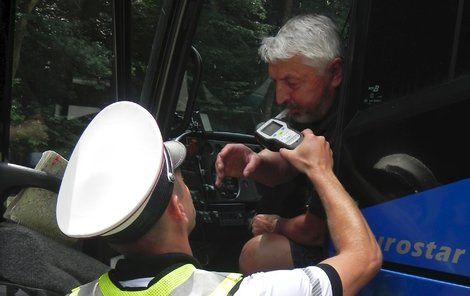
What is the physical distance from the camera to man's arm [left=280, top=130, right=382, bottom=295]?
1.45 m

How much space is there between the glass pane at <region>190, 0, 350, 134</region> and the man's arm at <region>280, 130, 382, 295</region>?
2.05ft

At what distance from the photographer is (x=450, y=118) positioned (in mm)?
1418

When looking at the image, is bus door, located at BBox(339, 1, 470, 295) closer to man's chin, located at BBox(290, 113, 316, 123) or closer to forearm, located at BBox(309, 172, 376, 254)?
forearm, located at BBox(309, 172, 376, 254)

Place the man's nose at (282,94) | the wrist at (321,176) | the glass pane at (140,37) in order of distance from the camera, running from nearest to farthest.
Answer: the wrist at (321,176)
the man's nose at (282,94)
the glass pane at (140,37)

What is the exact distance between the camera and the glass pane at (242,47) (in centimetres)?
225

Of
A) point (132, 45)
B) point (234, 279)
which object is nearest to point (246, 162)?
point (132, 45)

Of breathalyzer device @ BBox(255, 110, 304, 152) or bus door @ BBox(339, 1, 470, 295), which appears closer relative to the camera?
bus door @ BBox(339, 1, 470, 295)

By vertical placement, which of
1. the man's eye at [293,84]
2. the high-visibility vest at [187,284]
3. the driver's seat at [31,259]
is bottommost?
the driver's seat at [31,259]

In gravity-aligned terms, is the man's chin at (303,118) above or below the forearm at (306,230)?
above

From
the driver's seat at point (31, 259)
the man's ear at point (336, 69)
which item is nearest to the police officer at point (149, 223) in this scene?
the man's ear at point (336, 69)

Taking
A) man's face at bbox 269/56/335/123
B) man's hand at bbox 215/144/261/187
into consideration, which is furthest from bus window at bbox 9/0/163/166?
man's face at bbox 269/56/335/123

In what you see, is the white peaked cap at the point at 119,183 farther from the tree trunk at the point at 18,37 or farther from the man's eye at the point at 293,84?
the tree trunk at the point at 18,37

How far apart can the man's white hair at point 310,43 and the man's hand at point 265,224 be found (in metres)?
0.52

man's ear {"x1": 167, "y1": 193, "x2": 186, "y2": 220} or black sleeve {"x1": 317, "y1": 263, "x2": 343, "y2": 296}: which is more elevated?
man's ear {"x1": 167, "y1": 193, "x2": 186, "y2": 220}
